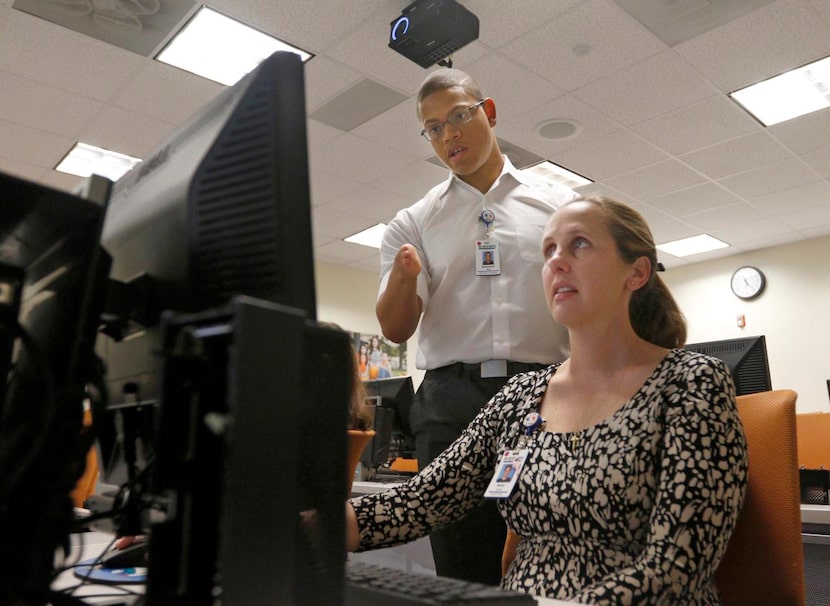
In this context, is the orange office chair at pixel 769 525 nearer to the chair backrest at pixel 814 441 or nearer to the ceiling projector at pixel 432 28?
the chair backrest at pixel 814 441

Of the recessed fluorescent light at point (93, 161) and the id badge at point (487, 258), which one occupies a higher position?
the recessed fluorescent light at point (93, 161)

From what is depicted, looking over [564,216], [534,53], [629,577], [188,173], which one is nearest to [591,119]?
[534,53]

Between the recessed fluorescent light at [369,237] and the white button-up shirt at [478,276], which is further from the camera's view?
the recessed fluorescent light at [369,237]

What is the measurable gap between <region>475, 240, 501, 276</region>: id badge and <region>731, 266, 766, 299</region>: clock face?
21.3 ft

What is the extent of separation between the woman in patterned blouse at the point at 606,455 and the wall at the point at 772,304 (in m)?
5.28

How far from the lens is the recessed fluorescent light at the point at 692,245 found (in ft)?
22.4

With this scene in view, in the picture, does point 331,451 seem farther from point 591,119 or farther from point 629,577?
point 591,119

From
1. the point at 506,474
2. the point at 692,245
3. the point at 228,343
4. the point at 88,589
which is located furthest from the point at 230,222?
the point at 692,245

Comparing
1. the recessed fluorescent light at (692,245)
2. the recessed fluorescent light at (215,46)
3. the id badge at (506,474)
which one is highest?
the recessed fluorescent light at (692,245)

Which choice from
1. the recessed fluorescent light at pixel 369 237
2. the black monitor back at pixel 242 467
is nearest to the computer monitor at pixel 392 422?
the black monitor back at pixel 242 467

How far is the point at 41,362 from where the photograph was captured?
18.4 inches

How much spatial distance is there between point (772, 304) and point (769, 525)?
691 cm

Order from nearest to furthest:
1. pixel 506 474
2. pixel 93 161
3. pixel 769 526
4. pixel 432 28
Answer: pixel 769 526 → pixel 506 474 → pixel 432 28 → pixel 93 161

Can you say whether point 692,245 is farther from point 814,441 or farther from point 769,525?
point 769,525
